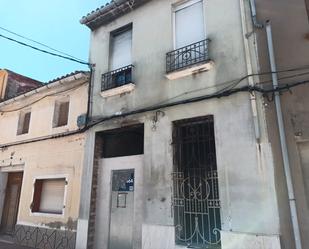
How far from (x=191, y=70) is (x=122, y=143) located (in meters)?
3.29

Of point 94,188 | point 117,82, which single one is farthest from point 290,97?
point 94,188

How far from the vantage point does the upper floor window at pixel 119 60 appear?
809cm

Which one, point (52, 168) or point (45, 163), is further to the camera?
point (45, 163)

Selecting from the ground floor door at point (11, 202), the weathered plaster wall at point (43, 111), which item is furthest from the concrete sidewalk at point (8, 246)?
the weathered plaster wall at point (43, 111)

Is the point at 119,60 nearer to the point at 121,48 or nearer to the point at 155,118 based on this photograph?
the point at 121,48

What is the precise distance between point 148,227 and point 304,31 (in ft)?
18.7

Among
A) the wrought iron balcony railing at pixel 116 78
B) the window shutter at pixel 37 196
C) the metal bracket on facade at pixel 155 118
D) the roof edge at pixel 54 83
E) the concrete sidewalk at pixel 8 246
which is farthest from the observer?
the window shutter at pixel 37 196

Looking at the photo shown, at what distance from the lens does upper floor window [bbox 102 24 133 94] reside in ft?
26.5

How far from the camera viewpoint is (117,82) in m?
8.27

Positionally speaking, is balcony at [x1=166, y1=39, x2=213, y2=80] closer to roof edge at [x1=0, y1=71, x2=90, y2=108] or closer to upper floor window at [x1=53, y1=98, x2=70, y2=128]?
roof edge at [x1=0, y1=71, x2=90, y2=108]

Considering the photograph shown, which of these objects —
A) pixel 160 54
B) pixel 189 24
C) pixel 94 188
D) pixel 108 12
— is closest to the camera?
pixel 189 24

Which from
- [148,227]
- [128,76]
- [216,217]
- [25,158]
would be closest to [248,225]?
[216,217]

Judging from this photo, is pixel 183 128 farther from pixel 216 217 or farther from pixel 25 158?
pixel 25 158

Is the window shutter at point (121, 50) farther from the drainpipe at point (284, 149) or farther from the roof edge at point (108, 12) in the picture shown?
the drainpipe at point (284, 149)
